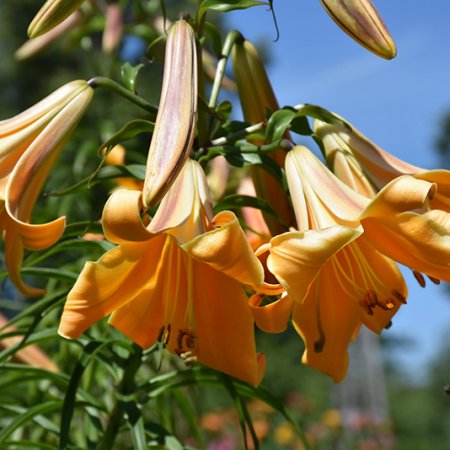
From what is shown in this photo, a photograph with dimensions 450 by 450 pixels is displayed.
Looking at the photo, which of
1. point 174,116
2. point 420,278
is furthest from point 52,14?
point 420,278

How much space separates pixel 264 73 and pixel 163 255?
1.37 feet

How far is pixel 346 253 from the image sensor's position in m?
1.07

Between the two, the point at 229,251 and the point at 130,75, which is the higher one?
the point at 130,75

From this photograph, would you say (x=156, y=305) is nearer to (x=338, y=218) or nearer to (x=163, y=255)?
(x=163, y=255)

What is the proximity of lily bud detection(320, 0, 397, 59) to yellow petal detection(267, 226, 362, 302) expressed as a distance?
265 millimetres

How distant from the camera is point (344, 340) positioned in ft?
3.39

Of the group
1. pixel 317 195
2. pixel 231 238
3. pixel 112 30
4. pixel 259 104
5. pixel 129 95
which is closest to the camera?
pixel 231 238

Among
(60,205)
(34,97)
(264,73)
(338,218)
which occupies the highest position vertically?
(264,73)

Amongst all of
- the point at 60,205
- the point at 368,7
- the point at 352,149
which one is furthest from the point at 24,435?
the point at 368,7

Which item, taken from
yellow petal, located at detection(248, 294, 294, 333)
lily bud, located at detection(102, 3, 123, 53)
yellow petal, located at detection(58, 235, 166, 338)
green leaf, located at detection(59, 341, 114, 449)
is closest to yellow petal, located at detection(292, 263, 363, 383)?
yellow petal, located at detection(248, 294, 294, 333)

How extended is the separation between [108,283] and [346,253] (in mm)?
333

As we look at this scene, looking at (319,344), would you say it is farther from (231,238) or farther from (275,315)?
(231,238)

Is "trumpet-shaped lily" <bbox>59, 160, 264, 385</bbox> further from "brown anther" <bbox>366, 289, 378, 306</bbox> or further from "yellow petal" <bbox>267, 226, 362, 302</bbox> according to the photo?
"brown anther" <bbox>366, 289, 378, 306</bbox>

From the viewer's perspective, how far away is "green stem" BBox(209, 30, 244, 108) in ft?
3.99
